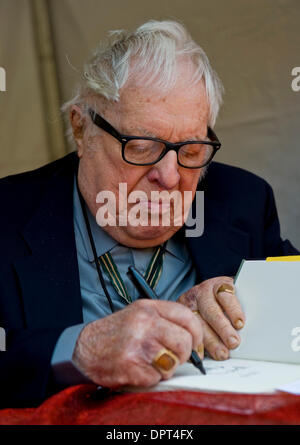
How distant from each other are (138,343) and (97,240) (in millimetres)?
695

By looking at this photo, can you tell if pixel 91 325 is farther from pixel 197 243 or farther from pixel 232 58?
pixel 232 58

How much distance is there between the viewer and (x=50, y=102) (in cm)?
260

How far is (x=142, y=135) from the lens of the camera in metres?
1.57

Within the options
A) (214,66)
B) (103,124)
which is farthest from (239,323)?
(214,66)

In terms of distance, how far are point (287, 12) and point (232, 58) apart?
271 millimetres

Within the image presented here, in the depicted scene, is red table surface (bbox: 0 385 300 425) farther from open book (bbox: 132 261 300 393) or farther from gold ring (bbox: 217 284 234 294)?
gold ring (bbox: 217 284 234 294)

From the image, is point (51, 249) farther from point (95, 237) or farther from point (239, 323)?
point (239, 323)

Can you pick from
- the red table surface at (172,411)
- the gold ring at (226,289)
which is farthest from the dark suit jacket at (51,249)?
the gold ring at (226,289)

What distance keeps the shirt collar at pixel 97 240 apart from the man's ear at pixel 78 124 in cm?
14

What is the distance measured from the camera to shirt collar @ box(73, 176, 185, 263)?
1.72 metres

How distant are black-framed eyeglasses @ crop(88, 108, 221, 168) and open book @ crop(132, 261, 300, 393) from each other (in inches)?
14.8

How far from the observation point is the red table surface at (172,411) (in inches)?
32.3

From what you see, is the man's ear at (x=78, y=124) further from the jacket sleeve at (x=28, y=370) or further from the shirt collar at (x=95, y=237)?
the jacket sleeve at (x=28, y=370)

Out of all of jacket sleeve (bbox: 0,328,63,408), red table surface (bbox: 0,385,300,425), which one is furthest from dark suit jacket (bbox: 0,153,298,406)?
red table surface (bbox: 0,385,300,425)
